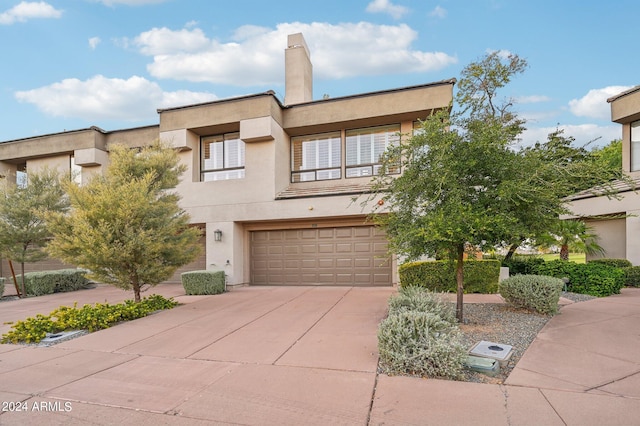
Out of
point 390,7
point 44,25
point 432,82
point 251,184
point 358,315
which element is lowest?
point 358,315

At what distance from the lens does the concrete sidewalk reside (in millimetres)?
3170

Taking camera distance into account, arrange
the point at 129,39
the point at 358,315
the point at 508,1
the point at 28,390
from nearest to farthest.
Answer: the point at 28,390 → the point at 358,315 → the point at 508,1 → the point at 129,39

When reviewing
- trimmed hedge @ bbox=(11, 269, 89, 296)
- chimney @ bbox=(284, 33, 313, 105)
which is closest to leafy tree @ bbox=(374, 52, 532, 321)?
chimney @ bbox=(284, 33, 313, 105)

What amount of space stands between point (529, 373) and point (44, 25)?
14.1 metres

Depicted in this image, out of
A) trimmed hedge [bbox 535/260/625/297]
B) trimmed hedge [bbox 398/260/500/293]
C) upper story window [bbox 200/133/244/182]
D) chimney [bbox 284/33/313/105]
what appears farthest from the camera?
chimney [bbox 284/33/313/105]

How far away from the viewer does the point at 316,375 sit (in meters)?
4.06

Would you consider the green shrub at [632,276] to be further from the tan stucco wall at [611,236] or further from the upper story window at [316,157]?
the upper story window at [316,157]

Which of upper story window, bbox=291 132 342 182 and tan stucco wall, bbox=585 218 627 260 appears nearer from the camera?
tan stucco wall, bbox=585 218 627 260

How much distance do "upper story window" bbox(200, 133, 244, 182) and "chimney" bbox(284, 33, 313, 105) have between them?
2.80 metres

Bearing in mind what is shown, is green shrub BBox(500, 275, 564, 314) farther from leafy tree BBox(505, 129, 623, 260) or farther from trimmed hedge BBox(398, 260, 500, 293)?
trimmed hedge BBox(398, 260, 500, 293)

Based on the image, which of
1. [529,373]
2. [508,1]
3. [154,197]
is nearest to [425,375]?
[529,373]

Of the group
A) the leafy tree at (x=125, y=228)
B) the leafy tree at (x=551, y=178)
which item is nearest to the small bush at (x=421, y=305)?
the leafy tree at (x=551, y=178)

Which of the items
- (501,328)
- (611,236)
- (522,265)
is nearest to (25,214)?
(501,328)

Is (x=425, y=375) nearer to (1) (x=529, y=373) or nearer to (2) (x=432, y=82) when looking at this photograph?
(1) (x=529, y=373)
